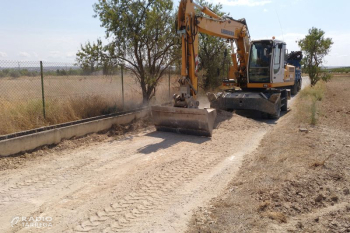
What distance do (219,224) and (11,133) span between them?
6.04m

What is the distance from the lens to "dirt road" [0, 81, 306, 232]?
4.38 meters

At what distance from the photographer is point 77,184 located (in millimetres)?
5746

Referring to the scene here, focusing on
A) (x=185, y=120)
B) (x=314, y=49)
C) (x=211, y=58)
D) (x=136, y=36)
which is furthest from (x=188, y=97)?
(x=314, y=49)

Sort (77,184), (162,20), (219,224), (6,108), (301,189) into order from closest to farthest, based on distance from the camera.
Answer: (219,224) → (301,189) → (77,184) → (6,108) → (162,20)

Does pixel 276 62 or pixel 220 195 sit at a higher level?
pixel 276 62

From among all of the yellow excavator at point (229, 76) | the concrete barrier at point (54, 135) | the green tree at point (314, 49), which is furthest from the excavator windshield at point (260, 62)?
the green tree at point (314, 49)

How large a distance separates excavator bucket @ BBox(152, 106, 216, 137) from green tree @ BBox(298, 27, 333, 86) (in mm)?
21669

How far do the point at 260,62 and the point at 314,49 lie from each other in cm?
1693

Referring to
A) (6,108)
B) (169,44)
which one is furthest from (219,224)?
(169,44)

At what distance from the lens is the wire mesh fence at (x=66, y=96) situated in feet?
29.4

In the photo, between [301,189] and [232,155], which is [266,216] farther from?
[232,155]

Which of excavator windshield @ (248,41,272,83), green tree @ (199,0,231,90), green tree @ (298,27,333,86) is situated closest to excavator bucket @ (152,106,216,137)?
excavator windshield @ (248,41,272,83)

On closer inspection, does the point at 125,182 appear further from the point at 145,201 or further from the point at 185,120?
the point at 185,120

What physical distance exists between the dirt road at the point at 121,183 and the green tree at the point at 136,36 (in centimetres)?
431
